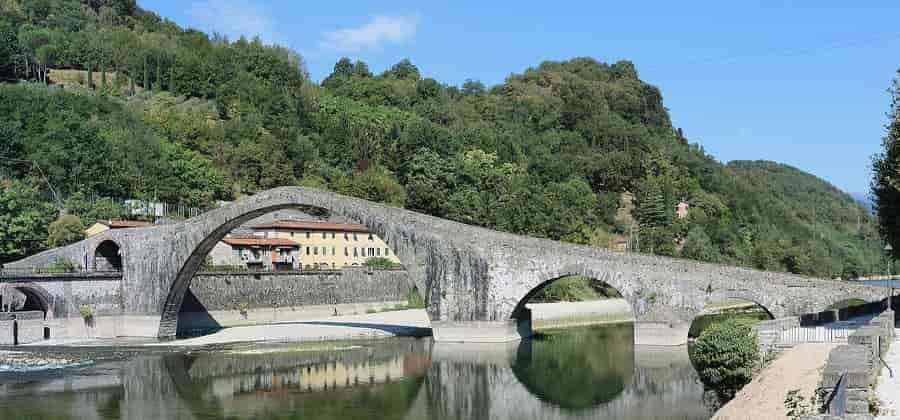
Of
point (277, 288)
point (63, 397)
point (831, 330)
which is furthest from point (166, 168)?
point (831, 330)

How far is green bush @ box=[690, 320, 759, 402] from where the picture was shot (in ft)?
75.1

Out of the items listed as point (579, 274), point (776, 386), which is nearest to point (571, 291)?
point (579, 274)

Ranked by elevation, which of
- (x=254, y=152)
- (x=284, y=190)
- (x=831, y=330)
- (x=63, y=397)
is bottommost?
(x=63, y=397)

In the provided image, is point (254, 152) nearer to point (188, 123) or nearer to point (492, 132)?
point (188, 123)

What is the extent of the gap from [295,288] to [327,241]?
1441 centimetres

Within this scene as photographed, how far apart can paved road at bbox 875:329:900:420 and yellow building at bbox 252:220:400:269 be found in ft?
166

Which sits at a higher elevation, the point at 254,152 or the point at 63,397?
the point at 254,152

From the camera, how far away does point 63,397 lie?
1158 inches

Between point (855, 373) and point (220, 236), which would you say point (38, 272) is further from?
point (855, 373)

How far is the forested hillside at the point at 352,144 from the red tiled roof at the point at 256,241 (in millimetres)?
9418

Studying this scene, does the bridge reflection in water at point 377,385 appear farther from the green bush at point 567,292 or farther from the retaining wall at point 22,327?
the green bush at point 567,292

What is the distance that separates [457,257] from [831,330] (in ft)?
58.1

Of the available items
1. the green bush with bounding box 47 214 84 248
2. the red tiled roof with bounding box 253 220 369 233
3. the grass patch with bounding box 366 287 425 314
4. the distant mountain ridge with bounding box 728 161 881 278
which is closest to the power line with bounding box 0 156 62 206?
the green bush with bounding box 47 214 84 248

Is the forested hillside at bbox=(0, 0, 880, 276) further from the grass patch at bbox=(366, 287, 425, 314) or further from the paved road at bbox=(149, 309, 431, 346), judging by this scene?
the paved road at bbox=(149, 309, 431, 346)
